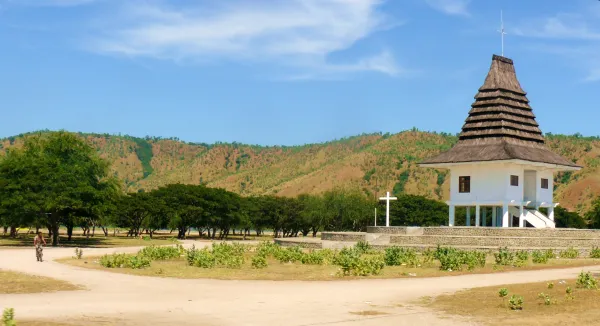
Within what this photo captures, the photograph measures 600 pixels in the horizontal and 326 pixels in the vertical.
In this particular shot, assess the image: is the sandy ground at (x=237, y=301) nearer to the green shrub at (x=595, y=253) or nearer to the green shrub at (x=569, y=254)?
the green shrub at (x=569, y=254)

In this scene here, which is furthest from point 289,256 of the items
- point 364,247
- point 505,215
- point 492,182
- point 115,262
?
point 492,182

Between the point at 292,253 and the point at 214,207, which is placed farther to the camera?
the point at 214,207

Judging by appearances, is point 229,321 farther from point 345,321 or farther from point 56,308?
point 56,308

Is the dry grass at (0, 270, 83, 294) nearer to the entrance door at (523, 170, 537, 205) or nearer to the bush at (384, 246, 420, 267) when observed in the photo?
the bush at (384, 246, 420, 267)

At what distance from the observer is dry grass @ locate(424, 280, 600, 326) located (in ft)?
46.7

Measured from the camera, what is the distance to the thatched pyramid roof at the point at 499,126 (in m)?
46.7

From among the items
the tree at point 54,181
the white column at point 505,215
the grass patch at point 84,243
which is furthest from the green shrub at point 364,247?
the grass patch at point 84,243

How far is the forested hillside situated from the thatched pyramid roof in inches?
2821

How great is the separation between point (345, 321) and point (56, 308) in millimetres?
6395

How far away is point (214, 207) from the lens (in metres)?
76.5

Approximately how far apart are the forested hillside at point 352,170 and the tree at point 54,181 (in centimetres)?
5568

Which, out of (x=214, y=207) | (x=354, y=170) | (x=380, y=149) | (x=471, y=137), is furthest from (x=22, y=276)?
(x=380, y=149)

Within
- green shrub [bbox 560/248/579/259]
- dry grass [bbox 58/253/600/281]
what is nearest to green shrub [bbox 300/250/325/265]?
dry grass [bbox 58/253/600/281]

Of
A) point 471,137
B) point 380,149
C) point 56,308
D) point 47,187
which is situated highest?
point 380,149
